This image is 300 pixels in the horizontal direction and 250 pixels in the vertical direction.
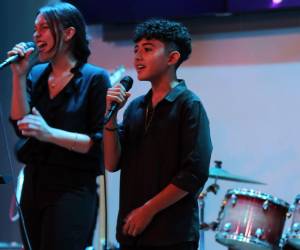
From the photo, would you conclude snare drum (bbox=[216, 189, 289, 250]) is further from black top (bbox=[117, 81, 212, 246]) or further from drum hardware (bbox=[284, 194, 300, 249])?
black top (bbox=[117, 81, 212, 246])

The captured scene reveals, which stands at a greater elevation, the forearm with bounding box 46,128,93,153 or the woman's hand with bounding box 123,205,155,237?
the forearm with bounding box 46,128,93,153

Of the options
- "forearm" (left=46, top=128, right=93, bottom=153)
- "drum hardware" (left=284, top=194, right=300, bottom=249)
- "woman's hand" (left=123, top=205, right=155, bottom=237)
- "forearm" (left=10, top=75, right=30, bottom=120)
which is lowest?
"drum hardware" (left=284, top=194, right=300, bottom=249)

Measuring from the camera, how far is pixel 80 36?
2.09m

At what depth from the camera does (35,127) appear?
5.97 ft

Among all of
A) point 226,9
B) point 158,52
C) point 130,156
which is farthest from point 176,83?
point 226,9

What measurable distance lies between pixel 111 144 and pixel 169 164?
7.7 inches

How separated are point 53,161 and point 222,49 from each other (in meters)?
1.76

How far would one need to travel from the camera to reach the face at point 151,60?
6.00 ft

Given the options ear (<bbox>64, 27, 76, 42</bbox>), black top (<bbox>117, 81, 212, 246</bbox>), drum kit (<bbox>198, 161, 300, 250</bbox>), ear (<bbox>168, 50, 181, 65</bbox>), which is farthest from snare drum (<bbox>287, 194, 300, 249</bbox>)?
ear (<bbox>64, 27, 76, 42</bbox>)

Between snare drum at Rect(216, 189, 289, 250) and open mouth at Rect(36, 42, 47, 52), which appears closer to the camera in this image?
open mouth at Rect(36, 42, 47, 52)

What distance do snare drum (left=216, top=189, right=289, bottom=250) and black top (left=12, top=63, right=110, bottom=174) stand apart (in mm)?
1000

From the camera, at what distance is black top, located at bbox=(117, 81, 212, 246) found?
167 centimetres

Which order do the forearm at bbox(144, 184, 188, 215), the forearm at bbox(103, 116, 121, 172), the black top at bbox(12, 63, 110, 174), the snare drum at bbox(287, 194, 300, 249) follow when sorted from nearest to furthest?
the forearm at bbox(144, 184, 188, 215), the forearm at bbox(103, 116, 121, 172), the black top at bbox(12, 63, 110, 174), the snare drum at bbox(287, 194, 300, 249)

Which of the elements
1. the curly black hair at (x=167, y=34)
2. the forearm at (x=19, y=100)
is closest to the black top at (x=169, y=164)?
the curly black hair at (x=167, y=34)
